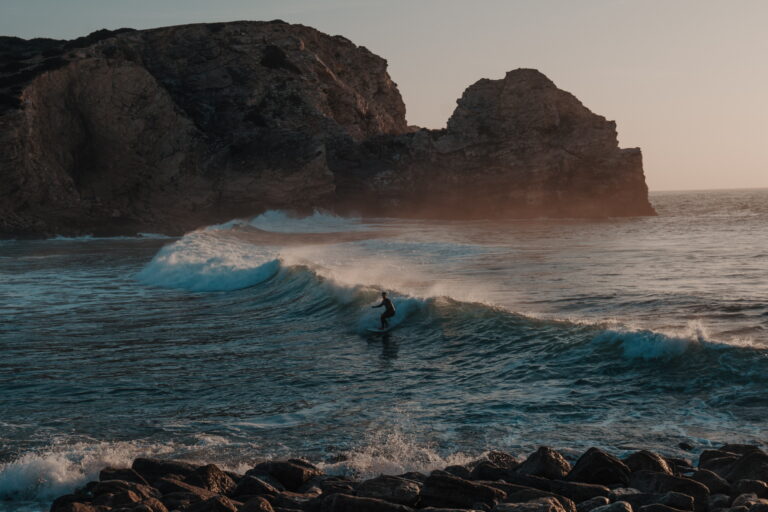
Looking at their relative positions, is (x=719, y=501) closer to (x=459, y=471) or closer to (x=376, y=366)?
(x=459, y=471)

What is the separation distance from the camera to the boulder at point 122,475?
848 cm

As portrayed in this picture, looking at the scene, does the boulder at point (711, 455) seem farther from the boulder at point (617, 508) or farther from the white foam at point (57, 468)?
the white foam at point (57, 468)

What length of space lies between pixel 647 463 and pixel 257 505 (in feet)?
13.7

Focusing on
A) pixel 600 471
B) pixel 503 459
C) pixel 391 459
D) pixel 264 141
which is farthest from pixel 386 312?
pixel 264 141

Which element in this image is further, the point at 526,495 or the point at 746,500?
the point at 526,495

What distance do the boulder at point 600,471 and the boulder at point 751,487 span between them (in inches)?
41.2

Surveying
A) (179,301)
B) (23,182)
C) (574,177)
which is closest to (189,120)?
(23,182)

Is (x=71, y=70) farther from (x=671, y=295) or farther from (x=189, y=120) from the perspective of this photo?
(x=671, y=295)

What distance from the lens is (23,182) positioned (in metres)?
60.8

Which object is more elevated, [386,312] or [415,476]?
[386,312]

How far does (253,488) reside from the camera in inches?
320

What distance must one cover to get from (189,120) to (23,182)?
18459mm

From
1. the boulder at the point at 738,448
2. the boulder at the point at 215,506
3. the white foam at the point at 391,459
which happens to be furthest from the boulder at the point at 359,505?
the boulder at the point at 738,448

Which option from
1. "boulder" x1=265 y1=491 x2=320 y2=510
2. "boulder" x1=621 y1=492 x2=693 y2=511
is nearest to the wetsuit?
"boulder" x1=265 y1=491 x2=320 y2=510
